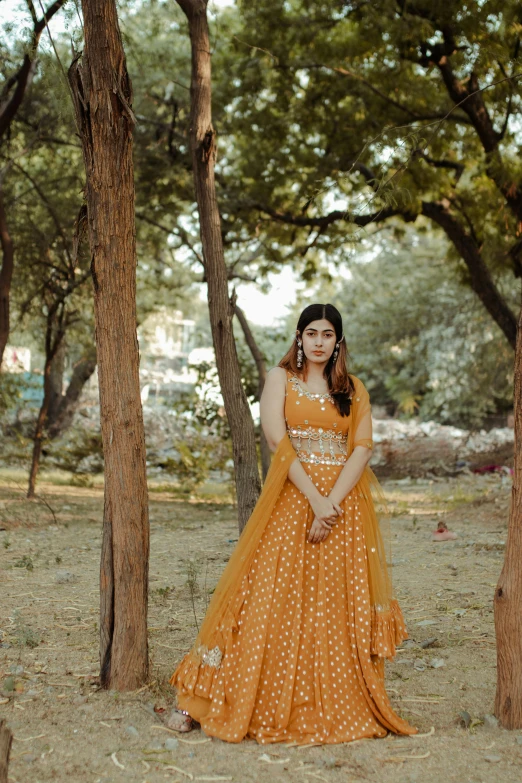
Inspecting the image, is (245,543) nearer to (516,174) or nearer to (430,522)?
(430,522)

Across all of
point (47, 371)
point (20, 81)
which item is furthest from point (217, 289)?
point (47, 371)

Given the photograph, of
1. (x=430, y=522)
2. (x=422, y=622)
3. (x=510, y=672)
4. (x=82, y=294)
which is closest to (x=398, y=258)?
(x=82, y=294)

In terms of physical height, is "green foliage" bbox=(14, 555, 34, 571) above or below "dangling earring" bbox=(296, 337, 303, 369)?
below

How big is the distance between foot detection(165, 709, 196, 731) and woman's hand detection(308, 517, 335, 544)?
881 millimetres

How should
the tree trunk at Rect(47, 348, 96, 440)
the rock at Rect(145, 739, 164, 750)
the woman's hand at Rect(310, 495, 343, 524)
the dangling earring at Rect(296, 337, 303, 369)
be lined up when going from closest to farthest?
the rock at Rect(145, 739, 164, 750)
the woman's hand at Rect(310, 495, 343, 524)
the dangling earring at Rect(296, 337, 303, 369)
the tree trunk at Rect(47, 348, 96, 440)

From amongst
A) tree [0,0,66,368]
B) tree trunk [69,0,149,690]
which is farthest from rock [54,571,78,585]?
tree [0,0,66,368]

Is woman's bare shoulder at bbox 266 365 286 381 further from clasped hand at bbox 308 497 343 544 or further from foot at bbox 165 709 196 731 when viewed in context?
foot at bbox 165 709 196 731

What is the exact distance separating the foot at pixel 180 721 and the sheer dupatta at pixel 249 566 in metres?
0.16

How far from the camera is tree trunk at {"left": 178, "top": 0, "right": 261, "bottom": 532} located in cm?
564

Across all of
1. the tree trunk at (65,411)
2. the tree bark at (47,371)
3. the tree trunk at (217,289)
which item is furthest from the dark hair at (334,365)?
the tree trunk at (65,411)

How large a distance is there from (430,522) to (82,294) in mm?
5921

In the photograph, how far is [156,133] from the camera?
33.9 ft

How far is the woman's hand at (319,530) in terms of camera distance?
11.2 feet

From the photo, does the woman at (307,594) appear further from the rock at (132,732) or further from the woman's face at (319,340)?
the rock at (132,732)
